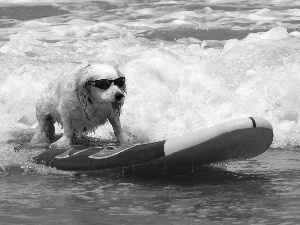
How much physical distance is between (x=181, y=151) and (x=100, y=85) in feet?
3.30

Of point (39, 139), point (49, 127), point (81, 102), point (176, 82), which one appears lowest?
point (39, 139)

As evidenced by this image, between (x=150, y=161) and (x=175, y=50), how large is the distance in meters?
5.86

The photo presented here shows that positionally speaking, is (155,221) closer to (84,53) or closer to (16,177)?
(16,177)

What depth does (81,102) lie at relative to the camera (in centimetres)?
757

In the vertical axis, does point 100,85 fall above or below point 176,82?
above

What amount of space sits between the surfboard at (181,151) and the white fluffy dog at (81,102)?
0.22 m

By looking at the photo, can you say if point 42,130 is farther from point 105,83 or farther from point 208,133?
point 208,133

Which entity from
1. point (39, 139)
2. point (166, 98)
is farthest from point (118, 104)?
point (166, 98)

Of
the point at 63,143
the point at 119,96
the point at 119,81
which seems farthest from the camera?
the point at 63,143

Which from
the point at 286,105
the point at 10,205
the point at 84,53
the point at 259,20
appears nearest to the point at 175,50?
the point at 84,53

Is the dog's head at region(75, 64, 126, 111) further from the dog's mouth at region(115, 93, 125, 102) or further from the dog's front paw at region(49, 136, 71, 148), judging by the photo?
the dog's front paw at region(49, 136, 71, 148)

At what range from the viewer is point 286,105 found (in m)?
9.67

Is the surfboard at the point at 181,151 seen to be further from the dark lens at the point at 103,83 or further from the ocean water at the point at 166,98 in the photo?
the dark lens at the point at 103,83

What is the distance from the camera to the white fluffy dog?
7395 millimetres
